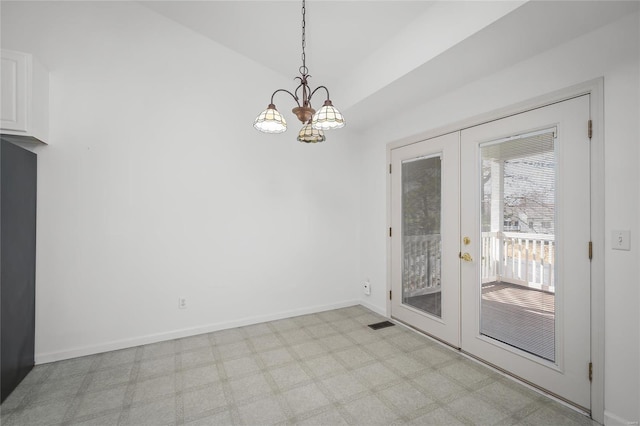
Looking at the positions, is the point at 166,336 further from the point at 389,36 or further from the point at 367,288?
the point at 389,36

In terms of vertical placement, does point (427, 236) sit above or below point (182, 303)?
above

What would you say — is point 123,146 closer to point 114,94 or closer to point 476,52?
point 114,94

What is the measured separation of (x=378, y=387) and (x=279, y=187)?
2495 mm

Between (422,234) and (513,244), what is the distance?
0.99 metres

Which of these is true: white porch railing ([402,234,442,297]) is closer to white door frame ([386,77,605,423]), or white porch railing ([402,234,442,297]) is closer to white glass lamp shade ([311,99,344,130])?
white door frame ([386,77,605,423])

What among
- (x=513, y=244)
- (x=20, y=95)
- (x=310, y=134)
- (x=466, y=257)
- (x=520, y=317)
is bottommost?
(x=520, y=317)

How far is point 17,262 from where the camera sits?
2297 millimetres

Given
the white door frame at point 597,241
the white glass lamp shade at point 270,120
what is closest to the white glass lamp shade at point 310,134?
the white glass lamp shade at point 270,120

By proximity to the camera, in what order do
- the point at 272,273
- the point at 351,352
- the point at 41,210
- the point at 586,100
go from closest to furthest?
1. the point at 586,100
2. the point at 41,210
3. the point at 351,352
4. the point at 272,273

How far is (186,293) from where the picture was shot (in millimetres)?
3191

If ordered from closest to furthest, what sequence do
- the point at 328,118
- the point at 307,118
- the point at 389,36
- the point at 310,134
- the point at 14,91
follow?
the point at 328,118
the point at 307,118
the point at 310,134
the point at 14,91
the point at 389,36

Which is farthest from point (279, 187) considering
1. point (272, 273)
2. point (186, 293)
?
point (186, 293)

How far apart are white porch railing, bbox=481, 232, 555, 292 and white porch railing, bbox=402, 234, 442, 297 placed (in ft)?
1.75

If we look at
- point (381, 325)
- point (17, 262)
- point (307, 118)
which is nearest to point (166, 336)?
point (17, 262)
